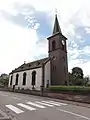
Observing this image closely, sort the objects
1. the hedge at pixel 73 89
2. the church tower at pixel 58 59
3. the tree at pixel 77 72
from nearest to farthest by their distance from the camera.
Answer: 1. the hedge at pixel 73 89
2. the church tower at pixel 58 59
3. the tree at pixel 77 72

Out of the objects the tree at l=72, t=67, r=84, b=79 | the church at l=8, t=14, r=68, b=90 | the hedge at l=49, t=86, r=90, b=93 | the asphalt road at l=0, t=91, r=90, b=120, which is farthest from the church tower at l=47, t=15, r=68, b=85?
the tree at l=72, t=67, r=84, b=79

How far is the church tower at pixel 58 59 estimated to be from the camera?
3578 centimetres

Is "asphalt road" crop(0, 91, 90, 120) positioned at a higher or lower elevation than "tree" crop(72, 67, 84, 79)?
lower

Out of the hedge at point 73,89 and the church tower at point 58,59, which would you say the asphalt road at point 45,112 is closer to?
the hedge at point 73,89

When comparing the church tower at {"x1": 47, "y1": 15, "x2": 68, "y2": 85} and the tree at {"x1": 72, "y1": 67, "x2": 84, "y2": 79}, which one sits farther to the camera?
the tree at {"x1": 72, "y1": 67, "x2": 84, "y2": 79}

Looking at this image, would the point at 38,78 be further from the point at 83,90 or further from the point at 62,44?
the point at 83,90

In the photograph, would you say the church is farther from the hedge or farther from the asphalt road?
the asphalt road

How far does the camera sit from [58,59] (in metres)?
35.8

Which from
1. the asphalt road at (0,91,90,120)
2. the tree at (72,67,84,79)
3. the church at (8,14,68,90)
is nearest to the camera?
the asphalt road at (0,91,90,120)

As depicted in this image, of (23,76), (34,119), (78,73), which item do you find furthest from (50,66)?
(78,73)

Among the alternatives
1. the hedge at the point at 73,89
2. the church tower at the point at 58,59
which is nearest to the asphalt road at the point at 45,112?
the hedge at the point at 73,89

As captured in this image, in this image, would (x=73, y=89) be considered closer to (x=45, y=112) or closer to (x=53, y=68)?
(x=45, y=112)

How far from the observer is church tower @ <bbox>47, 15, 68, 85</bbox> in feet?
117

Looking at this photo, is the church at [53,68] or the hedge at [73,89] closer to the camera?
the hedge at [73,89]
